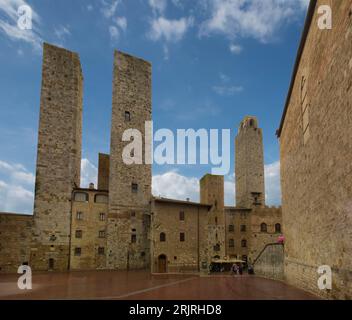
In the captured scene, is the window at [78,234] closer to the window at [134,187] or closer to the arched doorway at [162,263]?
the window at [134,187]

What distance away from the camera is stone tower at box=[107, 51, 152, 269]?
32125 mm

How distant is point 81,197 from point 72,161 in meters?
3.64

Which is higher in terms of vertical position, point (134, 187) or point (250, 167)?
point (250, 167)

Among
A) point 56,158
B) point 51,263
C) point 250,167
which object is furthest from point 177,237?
point 250,167

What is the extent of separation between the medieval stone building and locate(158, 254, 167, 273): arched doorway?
0.28ft

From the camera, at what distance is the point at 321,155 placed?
1209 cm

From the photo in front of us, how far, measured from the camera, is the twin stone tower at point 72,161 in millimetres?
30578

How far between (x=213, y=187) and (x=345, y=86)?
29.2 metres

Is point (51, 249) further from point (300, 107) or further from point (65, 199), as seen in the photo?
point (300, 107)

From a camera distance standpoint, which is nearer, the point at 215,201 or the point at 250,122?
the point at 215,201

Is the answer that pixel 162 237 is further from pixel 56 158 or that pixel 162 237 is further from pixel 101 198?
pixel 56 158

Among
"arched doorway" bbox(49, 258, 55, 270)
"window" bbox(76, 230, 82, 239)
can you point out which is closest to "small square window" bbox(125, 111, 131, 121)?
"window" bbox(76, 230, 82, 239)

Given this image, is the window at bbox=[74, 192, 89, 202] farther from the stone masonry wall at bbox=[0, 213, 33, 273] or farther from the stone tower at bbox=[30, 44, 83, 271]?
the stone masonry wall at bbox=[0, 213, 33, 273]

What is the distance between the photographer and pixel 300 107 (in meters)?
15.6
